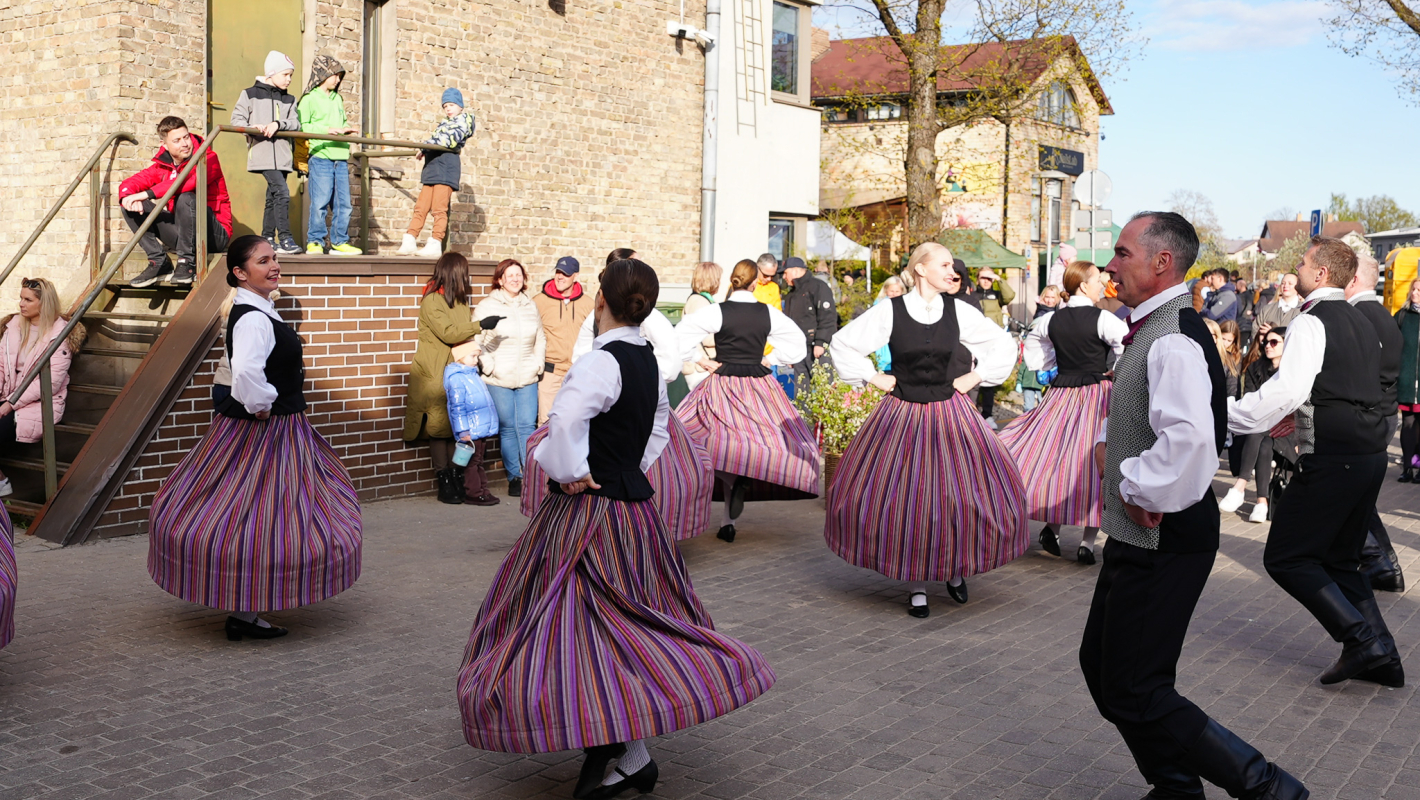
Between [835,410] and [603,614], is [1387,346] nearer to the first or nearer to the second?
[835,410]

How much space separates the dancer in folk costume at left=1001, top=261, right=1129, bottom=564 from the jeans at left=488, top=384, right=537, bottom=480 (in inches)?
153

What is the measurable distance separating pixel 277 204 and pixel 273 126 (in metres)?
0.60

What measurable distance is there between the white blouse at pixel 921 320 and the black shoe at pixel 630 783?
3.12 metres

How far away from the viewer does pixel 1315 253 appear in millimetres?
5855

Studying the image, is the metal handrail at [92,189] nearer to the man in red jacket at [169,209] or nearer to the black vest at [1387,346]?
the man in red jacket at [169,209]

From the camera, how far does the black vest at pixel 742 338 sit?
8477 millimetres

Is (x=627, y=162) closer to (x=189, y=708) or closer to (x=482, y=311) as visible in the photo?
(x=482, y=311)

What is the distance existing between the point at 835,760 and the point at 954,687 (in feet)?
3.71

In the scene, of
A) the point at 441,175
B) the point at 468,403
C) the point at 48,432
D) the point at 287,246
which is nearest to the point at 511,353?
the point at 468,403

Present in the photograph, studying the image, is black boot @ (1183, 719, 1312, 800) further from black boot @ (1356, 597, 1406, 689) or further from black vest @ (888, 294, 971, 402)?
black vest @ (888, 294, 971, 402)

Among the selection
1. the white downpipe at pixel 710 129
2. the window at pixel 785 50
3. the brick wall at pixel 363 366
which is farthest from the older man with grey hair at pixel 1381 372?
the window at pixel 785 50

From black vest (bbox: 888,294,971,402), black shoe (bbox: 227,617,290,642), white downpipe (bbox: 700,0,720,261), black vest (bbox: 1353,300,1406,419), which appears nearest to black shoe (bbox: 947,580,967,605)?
black vest (bbox: 888,294,971,402)

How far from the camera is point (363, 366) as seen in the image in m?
9.98

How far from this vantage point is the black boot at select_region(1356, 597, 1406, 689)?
18.6 ft
